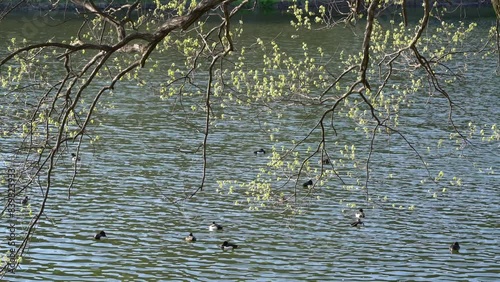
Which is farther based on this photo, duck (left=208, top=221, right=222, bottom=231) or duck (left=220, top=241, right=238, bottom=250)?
duck (left=208, top=221, right=222, bottom=231)

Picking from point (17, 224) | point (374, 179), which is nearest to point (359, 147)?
point (374, 179)

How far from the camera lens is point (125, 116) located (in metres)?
28.6

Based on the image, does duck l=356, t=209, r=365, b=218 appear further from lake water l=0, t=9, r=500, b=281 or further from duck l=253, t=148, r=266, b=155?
duck l=253, t=148, r=266, b=155

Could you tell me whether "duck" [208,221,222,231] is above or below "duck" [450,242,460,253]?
above

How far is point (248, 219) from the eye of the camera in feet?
63.8

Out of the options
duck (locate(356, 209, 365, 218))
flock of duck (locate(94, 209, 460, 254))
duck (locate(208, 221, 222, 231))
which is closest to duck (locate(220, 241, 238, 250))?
flock of duck (locate(94, 209, 460, 254))

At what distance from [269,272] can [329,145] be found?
30.3 ft

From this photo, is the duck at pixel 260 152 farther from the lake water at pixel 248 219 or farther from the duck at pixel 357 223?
the duck at pixel 357 223

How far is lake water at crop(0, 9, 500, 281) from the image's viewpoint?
16.6 meters

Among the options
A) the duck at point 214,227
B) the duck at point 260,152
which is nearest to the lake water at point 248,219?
the duck at point 214,227

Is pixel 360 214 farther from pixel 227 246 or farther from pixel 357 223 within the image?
pixel 227 246

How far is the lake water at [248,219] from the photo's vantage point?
16641 mm

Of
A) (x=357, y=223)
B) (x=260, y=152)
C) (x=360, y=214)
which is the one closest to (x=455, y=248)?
(x=357, y=223)

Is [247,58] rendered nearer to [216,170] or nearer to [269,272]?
[216,170]
